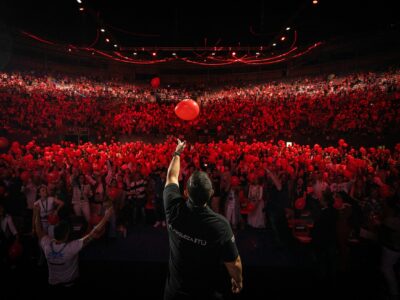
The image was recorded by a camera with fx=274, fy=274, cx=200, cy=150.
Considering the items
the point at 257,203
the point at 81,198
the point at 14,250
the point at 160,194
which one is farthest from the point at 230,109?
the point at 14,250

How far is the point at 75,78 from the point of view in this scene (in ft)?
85.3

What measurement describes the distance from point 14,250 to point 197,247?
427 centimetres

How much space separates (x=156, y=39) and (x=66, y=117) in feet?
26.2

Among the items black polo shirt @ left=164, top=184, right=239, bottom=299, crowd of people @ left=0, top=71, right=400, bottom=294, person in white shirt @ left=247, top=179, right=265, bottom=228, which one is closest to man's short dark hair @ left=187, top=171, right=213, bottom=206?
black polo shirt @ left=164, top=184, right=239, bottom=299

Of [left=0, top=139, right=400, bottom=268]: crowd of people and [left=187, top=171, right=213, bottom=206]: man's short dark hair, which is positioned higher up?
[left=187, top=171, right=213, bottom=206]: man's short dark hair

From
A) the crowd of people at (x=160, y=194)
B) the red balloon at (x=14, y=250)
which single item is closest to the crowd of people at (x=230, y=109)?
the crowd of people at (x=160, y=194)

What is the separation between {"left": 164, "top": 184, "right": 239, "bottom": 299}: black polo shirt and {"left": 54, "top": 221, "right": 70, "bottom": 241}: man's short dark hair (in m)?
1.43

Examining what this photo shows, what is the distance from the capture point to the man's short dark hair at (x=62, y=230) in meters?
2.69

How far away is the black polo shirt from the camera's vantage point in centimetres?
173

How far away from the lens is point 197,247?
1.73m

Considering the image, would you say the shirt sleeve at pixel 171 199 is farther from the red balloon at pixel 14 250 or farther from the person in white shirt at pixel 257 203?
the person in white shirt at pixel 257 203

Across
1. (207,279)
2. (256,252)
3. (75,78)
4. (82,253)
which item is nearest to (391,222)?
(256,252)

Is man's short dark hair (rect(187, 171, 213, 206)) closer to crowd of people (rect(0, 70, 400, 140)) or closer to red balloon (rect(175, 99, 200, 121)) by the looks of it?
red balloon (rect(175, 99, 200, 121))

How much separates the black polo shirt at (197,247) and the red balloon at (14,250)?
13.1ft
